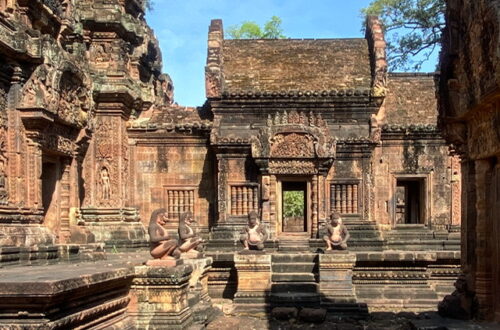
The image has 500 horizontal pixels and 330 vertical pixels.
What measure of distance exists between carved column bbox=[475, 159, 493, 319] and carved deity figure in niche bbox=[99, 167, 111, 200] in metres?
10.5

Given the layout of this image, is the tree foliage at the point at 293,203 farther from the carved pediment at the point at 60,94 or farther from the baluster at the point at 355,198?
the carved pediment at the point at 60,94

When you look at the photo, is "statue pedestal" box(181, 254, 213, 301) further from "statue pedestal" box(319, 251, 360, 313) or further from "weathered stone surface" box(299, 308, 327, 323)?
"statue pedestal" box(319, 251, 360, 313)

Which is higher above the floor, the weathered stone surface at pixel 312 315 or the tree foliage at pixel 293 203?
the tree foliage at pixel 293 203

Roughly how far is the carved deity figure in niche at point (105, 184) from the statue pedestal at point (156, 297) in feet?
22.9

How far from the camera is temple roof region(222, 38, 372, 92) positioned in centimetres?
1758

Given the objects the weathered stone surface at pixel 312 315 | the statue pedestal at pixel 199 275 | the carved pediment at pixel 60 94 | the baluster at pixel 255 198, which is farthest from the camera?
the baluster at pixel 255 198

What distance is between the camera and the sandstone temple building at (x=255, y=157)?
12938 millimetres

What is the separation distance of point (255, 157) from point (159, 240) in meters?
7.34

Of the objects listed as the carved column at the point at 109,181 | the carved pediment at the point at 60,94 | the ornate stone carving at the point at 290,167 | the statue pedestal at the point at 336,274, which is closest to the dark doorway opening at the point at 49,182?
the carved pediment at the point at 60,94

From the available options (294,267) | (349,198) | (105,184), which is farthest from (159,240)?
(349,198)

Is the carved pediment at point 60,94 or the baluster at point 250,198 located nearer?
the carved pediment at point 60,94

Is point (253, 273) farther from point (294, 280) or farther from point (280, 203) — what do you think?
point (280, 203)

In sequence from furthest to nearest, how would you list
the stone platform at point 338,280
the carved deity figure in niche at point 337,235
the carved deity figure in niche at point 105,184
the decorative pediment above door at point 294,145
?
the decorative pediment above door at point 294,145, the carved deity figure in niche at point 105,184, the carved deity figure in niche at point 337,235, the stone platform at point 338,280

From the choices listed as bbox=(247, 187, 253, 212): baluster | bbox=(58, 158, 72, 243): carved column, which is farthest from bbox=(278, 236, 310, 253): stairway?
bbox=(58, 158, 72, 243): carved column
